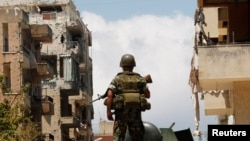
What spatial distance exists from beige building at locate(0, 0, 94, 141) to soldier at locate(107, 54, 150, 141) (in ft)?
134

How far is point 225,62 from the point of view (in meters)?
24.9

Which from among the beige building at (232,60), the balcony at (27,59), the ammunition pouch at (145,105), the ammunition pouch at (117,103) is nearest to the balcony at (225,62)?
the beige building at (232,60)

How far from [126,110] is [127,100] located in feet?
0.49

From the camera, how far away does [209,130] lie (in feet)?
51.0

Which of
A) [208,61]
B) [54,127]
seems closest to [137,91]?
[208,61]

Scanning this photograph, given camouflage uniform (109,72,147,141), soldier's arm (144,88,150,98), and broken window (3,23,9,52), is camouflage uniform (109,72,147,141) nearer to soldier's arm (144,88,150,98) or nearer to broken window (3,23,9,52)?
soldier's arm (144,88,150,98)

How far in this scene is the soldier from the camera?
1377 cm

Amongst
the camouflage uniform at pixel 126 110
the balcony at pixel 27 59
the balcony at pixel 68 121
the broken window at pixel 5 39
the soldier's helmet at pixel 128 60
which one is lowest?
the balcony at pixel 68 121

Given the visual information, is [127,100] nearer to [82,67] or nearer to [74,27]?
[74,27]

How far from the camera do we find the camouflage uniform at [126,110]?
13781 millimetres

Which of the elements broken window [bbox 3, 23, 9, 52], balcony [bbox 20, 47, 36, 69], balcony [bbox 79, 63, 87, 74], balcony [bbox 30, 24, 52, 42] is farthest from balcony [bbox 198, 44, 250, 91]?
balcony [bbox 79, 63, 87, 74]

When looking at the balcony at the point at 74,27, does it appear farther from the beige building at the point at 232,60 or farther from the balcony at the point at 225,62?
the balcony at the point at 225,62

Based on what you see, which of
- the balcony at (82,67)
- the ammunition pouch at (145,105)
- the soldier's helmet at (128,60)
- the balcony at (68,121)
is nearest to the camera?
the ammunition pouch at (145,105)

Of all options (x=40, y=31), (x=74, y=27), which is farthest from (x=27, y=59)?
(x=74, y=27)
